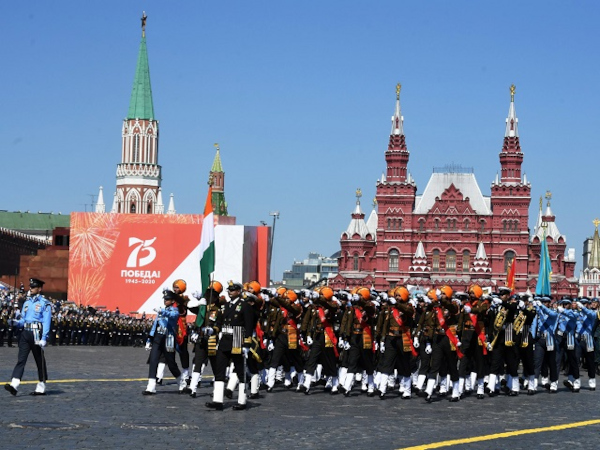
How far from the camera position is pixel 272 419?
15938mm

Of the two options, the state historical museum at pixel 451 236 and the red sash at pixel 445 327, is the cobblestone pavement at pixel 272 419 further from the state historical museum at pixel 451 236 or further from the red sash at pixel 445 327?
the state historical museum at pixel 451 236

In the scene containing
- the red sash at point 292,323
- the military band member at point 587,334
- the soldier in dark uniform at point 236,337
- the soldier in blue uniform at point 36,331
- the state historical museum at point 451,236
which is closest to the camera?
the soldier in dark uniform at point 236,337

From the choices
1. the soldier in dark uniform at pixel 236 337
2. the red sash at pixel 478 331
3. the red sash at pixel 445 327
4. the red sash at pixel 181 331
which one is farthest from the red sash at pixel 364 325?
the soldier in dark uniform at pixel 236 337

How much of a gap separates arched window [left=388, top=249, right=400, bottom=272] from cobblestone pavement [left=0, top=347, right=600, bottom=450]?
97.4m

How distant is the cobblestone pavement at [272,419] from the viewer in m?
13.5

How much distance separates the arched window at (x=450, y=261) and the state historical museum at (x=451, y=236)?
10cm

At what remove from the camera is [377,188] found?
4759 inches

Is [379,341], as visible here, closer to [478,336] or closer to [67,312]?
[478,336]

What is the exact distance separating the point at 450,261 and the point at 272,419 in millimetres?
104184

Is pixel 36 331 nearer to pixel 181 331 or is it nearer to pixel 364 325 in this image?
pixel 181 331

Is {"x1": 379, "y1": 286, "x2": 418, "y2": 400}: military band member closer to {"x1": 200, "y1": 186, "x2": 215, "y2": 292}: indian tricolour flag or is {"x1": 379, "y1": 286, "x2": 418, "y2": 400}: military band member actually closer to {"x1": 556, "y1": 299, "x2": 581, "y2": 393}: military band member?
{"x1": 200, "y1": 186, "x2": 215, "y2": 292}: indian tricolour flag

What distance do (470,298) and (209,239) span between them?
4.71 meters

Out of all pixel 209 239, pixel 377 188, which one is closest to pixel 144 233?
pixel 377 188

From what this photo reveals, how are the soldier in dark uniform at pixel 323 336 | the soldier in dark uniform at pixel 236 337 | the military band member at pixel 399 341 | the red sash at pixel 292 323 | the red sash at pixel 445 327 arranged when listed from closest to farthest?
the soldier in dark uniform at pixel 236 337 → the military band member at pixel 399 341 → the red sash at pixel 445 327 → the soldier in dark uniform at pixel 323 336 → the red sash at pixel 292 323
